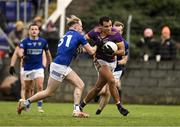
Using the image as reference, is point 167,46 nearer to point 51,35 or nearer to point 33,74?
point 51,35

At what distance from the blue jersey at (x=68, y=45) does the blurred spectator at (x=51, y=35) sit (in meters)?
10.3

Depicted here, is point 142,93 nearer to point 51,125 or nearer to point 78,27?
point 78,27

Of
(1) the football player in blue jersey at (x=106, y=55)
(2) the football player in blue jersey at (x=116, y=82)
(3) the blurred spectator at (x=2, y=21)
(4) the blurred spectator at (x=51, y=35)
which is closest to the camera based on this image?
(1) the football player in blue jersey at (x=106, y=55)

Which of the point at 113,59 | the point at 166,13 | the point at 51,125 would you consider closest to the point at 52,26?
the point at 166,13

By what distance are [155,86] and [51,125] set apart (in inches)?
534

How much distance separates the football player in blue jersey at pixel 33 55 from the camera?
76.0ft

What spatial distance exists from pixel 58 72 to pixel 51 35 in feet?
37.3

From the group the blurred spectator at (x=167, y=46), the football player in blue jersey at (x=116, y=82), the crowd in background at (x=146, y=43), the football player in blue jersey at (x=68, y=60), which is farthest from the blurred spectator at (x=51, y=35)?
the football player in blue jersey at (x=68, y=60)

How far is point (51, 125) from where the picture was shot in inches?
679

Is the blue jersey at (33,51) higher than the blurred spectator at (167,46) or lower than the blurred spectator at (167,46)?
higher

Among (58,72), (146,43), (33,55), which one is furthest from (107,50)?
(146,43)

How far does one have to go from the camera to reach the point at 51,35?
3112 centimetres

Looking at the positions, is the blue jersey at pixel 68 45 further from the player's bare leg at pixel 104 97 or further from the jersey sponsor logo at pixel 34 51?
the jersey sponsor logo at pixel 34 51

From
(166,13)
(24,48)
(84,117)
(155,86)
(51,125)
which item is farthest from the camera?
(166,13)
